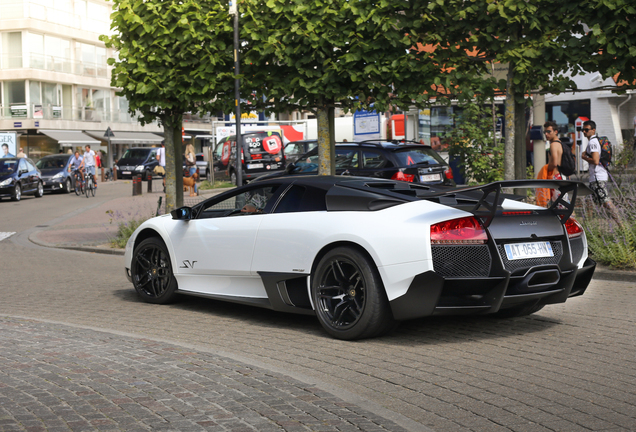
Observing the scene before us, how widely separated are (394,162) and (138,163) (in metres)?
36.2

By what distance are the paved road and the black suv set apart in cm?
693

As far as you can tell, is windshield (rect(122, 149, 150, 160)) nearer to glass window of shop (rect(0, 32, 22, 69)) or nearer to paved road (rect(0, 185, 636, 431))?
glass window of shop (rect(0, 32, 22, 69))

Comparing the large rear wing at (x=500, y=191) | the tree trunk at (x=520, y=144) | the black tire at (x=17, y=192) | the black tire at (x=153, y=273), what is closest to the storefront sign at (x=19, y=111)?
the black tire at (x=17, y=192)

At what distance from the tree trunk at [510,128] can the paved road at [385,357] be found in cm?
317

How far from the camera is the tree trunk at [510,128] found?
1177cm

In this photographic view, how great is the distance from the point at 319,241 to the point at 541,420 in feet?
8.91

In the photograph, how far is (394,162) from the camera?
15.9m

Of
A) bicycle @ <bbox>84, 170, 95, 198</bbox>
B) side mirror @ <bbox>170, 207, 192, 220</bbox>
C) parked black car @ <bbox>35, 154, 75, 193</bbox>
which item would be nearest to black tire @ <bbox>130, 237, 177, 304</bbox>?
side mirror @ <bbox>170, 207, 192, 220</bbox>

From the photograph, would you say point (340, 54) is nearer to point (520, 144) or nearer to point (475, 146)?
point (520, 144)

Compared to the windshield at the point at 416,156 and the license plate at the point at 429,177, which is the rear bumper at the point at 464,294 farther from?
the windshield at the point at 416,156

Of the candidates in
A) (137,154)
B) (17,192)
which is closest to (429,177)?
(17,192)

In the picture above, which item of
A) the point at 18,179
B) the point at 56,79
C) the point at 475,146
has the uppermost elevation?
the point at 56,79

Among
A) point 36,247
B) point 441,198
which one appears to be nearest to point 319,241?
point 441,198

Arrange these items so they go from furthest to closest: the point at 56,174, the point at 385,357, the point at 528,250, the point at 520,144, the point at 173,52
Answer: the point at 56,174
the point at 173,52
the point at 520,144
the point at 528,250
the point at 385,357
